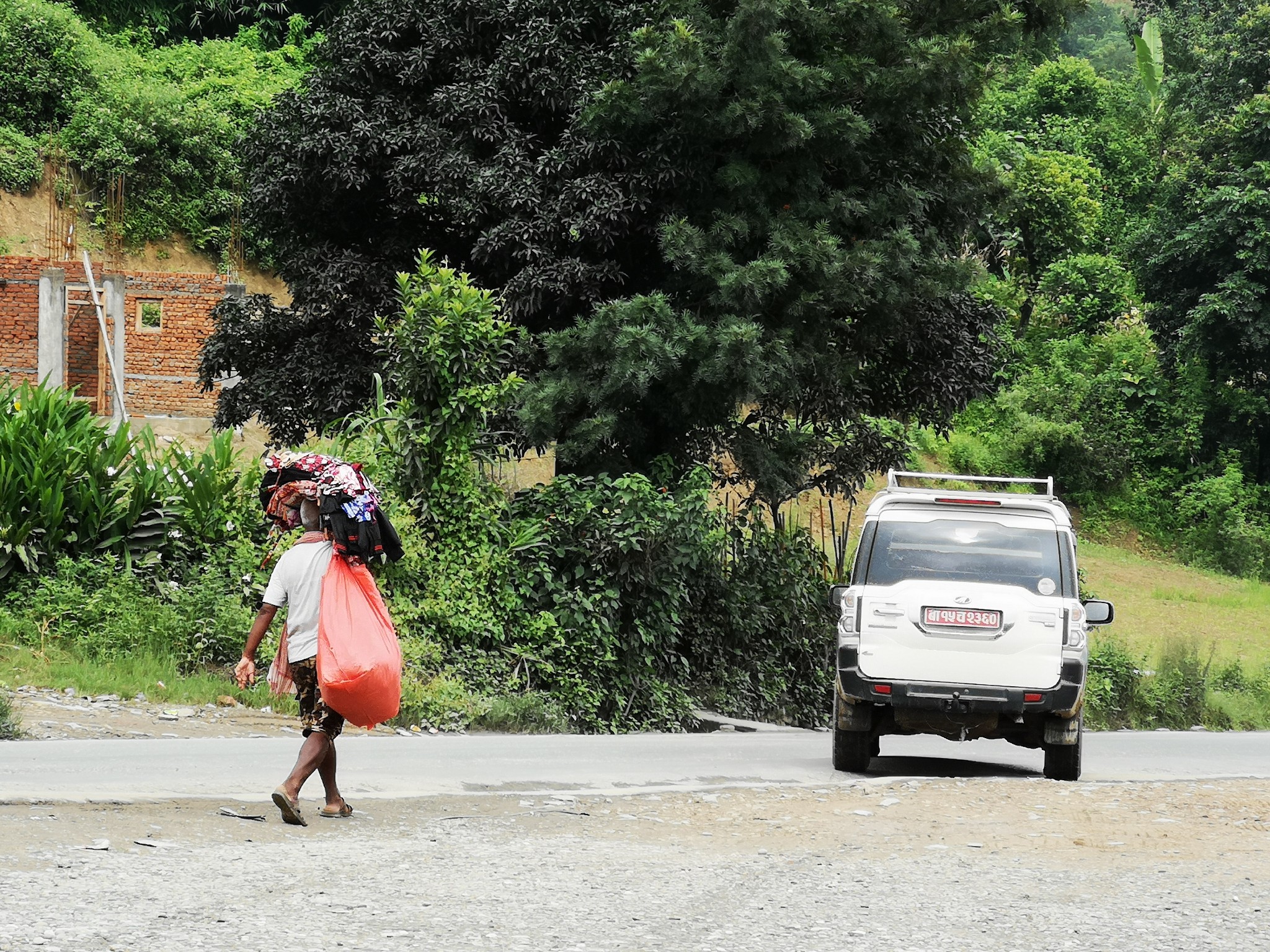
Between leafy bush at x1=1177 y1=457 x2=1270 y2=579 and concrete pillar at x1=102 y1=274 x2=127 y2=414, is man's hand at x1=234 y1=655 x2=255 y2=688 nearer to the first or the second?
concrete pillar at x1=102 y1=274 x2=127 y2=414

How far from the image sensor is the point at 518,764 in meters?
11.1

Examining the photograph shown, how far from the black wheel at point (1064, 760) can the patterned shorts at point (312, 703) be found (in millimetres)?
6051

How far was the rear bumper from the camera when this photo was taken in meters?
11.0

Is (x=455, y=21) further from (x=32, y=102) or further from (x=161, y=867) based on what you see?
(x=32, y=102)

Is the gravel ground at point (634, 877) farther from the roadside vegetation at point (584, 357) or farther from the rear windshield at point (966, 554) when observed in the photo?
the roadside vegetation at point (584, 357)

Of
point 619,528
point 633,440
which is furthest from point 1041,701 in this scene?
point 633,440

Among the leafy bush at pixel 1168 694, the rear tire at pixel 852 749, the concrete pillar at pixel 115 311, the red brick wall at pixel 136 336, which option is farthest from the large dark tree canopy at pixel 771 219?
the red brick wall at pixel 136 336

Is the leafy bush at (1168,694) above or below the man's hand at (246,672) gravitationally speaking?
below

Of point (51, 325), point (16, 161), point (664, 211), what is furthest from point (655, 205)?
point (16, 161)

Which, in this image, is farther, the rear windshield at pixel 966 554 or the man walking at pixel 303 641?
the rear windshield at pixel 966 554

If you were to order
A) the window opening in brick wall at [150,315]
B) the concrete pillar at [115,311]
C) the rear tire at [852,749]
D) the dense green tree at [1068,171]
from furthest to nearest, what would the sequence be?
the dense green tree at [1068,171], the window opening in brick wall at [150,315], the concrete pillar at [115,311], the rear tire at [852,749]

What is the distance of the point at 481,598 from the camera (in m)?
15.2

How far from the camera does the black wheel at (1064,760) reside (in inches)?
456

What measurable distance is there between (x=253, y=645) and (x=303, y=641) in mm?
243
